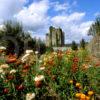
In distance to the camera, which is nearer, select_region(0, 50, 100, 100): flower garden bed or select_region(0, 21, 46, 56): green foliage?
select_region(0, 50, 100, 100): flower garden bed

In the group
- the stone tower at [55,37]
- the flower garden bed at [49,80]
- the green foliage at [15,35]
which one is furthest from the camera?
the stone tower at [55,37]

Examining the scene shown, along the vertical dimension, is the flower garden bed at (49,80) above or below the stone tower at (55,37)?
below

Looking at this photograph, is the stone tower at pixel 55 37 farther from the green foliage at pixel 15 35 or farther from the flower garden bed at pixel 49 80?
the flower garden bed at pixel 49 80

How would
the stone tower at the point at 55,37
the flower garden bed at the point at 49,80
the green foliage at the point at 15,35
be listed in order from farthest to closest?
the stone tower at the point at 55,37 → the green foliage at the point at 15,35 → the flower garden bed at the point at 49,80

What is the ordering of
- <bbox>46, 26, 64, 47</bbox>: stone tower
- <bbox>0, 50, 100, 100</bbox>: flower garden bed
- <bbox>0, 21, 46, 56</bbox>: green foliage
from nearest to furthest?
1. <bbox>0, 50, 100, 100</bbox>: flower garden bed
2. <bbox>0, 21, 46, 56</bbox>: green foliage
3. <bbox>46, 26, 64, 47</bbox>: stone tower

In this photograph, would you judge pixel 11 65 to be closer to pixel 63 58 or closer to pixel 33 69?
pixel 33 69

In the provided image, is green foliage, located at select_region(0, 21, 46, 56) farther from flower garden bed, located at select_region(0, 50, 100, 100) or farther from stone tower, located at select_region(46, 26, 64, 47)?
stone tower, located at select_region(46, 26, 64, 47)

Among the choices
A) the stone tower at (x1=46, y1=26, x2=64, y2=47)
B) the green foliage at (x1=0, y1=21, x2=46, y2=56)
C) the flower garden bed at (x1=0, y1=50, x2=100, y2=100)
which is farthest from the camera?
the stone tower at (x1=46, y1=26, x2=64, y2=47)

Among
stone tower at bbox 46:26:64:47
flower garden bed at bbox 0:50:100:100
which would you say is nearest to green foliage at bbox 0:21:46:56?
flower garden bed at bbox 0:50:100:100

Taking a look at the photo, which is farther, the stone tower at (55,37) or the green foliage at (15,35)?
the stone tower at (55,37)

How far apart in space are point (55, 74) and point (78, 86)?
933 millimetres

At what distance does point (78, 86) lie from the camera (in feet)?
23.8

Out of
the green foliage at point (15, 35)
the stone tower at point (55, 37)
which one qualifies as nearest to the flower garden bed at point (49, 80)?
the green foliage at point (15, 35)

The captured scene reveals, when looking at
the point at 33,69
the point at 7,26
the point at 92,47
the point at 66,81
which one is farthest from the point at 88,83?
the point at 7,26
